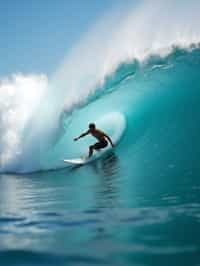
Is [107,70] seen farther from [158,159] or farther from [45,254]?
[45,254]

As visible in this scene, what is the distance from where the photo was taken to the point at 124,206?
3.74 metres

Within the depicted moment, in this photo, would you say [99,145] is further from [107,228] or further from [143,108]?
[107,228]

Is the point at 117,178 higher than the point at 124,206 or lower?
higher

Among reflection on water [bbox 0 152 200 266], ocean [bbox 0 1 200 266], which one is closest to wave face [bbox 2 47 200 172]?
ocean [bbox 0 1 200 266]

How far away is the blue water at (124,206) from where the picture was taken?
2.19 meters

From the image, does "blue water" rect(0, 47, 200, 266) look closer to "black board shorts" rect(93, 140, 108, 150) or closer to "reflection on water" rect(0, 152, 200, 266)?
"reflection on water" rect(0, 152, 200, 266)

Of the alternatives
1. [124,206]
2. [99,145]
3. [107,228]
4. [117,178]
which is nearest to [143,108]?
[99,145]

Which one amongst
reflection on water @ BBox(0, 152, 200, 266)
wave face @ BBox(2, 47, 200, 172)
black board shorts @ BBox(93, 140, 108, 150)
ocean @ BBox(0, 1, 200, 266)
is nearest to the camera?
reflection on water @ BBox(0, 152, 200, 266)

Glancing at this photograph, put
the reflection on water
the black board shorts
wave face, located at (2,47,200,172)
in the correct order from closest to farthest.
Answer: the reflection on water
the black board shorts
wave face, located at (2,47,200,172)

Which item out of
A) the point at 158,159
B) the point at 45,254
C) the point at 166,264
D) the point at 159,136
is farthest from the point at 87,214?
the point at 159,136

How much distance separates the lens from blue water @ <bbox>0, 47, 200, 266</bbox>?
219 cm

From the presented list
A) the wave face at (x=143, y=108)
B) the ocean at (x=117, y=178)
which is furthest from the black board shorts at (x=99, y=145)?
the wave face at (x=143, y=108)

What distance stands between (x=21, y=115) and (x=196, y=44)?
22.4 feet

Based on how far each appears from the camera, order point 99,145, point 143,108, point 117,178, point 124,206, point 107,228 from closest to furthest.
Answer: point 107,228, point 124,206, point 117,178, point 99,145, point 143,108
